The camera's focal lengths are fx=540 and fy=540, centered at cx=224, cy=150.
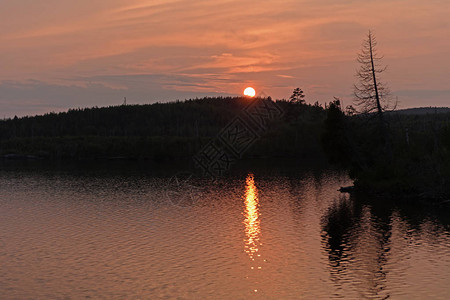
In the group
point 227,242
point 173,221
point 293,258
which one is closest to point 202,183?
point 173,221

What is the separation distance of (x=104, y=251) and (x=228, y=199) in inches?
1452

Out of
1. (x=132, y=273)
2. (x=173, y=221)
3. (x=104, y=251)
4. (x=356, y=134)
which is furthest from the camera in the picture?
(x=356, y=134)

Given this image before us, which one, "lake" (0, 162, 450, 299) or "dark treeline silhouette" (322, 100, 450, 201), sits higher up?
"dark treeline silhouette" (322, 100, 450, 201)

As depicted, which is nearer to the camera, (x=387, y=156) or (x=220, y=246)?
(x=220, y=246)

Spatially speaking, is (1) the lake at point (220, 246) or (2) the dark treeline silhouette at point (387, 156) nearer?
(1) the lake at point (220, 246)

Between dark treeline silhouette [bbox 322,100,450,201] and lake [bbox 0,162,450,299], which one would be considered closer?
lake [bbox 0,162,450,299]

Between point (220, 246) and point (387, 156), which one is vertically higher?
point (387, 156)

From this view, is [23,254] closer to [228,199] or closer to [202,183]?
[228,199]

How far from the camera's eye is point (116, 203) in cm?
8062

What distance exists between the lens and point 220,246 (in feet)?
169

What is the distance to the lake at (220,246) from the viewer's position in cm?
3809

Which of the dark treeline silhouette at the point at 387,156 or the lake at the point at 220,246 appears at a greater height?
the dark treeline silhouette at the point at 387,156

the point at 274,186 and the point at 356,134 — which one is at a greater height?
the point at 356,134

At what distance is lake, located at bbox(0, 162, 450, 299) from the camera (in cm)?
3809
